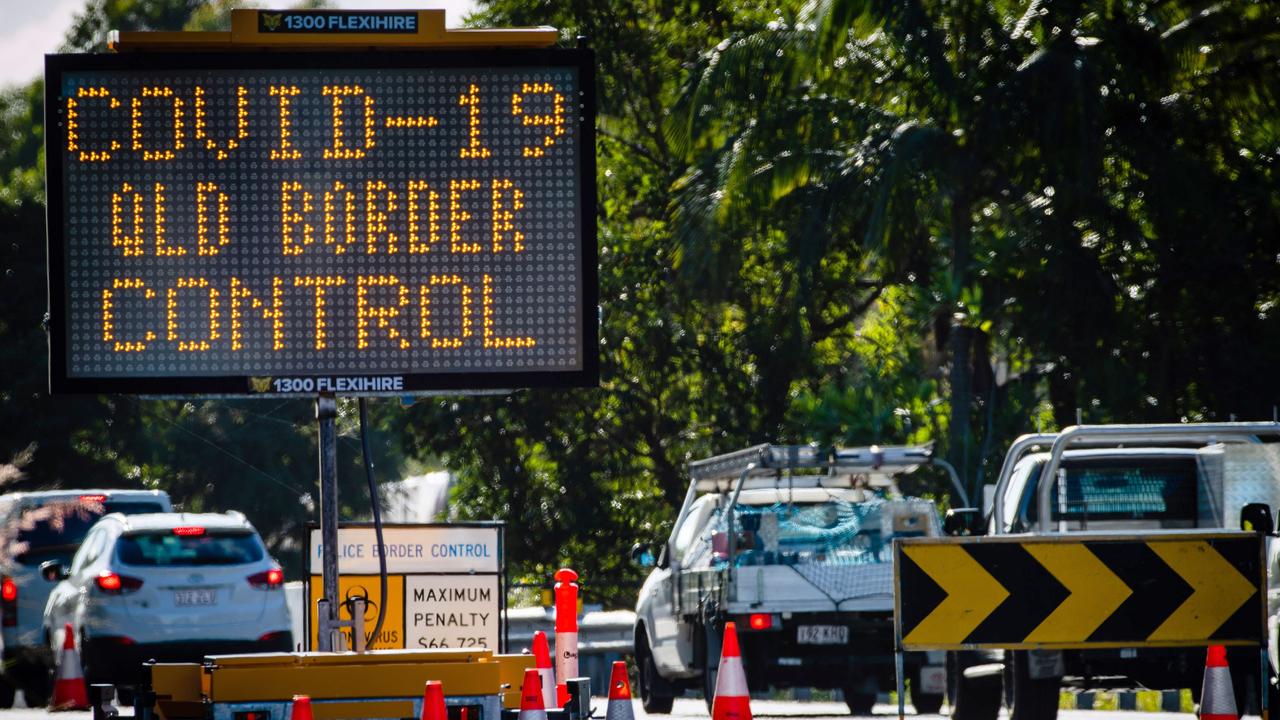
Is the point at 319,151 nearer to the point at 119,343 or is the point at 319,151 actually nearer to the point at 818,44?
the point at 119,343

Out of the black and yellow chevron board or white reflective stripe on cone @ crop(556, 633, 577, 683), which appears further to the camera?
white reflective stripe on cone @ crop(556, 633, 577, 683)

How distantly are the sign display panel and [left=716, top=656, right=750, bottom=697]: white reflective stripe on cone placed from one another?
387 cm

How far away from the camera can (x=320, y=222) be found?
1108 cm

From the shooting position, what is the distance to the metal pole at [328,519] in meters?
11.2

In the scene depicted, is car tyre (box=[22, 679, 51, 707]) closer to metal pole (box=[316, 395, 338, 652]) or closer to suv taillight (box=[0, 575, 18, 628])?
suv taillight (box=[0, 575, 18, 628])

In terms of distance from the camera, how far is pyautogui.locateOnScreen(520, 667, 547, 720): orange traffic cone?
9922 millimetres

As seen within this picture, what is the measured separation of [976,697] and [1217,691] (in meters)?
4.61

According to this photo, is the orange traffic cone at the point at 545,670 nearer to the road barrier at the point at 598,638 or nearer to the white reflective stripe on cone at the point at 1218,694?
the white reflective stripe on cone at the point at 1218,694

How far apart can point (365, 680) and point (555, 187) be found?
111 inches

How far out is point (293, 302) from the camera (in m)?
11.0

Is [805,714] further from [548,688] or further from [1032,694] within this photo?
[548,688]

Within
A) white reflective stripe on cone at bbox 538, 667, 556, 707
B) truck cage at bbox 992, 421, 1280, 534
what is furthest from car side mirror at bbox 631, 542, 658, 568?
white reflective stripe on cone at bbox 538, 667, 556, 707

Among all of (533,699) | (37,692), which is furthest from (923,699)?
(37,692)

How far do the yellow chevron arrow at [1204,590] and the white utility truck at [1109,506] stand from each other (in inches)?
43.8
